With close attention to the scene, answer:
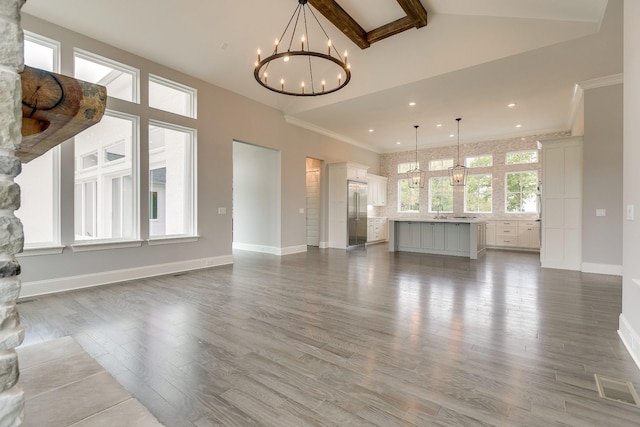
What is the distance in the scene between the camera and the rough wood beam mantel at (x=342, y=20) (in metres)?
4.26

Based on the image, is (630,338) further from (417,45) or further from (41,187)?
(41,187)

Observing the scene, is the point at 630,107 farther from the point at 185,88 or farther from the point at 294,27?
the point at 185,88

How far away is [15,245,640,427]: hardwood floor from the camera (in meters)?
1.67

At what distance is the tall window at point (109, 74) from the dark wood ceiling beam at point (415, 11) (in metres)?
4.26

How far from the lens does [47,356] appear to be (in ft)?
6.02

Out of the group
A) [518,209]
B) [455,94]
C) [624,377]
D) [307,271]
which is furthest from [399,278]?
[518,209]

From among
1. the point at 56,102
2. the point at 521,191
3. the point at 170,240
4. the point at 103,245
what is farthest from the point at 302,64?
the point at 521,191

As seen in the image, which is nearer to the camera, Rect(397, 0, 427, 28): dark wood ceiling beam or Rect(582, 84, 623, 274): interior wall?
Rect(397, 0, 427, 28): dark wood ceiling beam

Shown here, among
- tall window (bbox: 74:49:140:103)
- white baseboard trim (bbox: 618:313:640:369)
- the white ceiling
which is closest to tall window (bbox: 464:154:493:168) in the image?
the white ceiling

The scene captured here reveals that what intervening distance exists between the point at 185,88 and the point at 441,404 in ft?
19.5

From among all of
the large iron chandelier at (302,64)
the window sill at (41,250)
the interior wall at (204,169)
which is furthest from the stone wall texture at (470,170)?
the window sill at (41,250)

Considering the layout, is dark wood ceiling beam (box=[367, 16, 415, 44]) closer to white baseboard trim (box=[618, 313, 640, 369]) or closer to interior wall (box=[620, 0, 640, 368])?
interior wall (box=[620, 0, 640, 368])

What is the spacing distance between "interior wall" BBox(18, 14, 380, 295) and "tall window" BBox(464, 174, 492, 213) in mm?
4865

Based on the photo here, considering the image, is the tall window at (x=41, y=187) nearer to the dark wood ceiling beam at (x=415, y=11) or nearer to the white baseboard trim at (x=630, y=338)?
the dark wood ceiling beam at (x=415, y=11)
